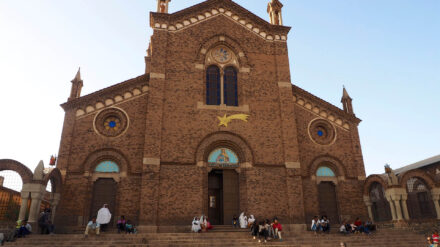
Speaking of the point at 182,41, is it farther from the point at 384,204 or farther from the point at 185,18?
the point at 384,204

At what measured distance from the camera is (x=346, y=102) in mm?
25375

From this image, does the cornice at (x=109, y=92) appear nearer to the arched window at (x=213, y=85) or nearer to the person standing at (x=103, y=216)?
the arched window at (x=213, y=85)

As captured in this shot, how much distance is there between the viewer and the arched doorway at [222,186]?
2006 cm

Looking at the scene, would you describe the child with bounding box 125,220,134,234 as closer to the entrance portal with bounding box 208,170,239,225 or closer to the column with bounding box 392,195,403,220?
the entrance portal with bounding box 208,170,239,225

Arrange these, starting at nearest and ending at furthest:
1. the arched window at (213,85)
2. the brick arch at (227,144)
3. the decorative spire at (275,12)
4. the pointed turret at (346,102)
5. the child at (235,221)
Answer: the child at (235,221) → the brick arch at (227,144) → the arched window at (213,85) → the pointed turret at (346,102) → the decorative spire at (275,12)

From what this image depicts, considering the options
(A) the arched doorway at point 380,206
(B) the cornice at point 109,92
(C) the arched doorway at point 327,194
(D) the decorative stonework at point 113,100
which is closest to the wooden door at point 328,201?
(C) the arched doorway at point 327,194

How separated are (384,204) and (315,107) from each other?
14075mm

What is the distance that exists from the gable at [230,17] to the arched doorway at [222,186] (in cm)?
977

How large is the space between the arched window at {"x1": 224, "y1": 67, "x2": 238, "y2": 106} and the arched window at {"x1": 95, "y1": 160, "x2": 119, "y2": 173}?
8333 mm

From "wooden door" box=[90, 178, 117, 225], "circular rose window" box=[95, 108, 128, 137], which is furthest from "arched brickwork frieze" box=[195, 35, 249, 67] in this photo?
"wooden door" box=[90, 178, 117, 225]

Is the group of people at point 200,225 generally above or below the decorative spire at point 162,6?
below

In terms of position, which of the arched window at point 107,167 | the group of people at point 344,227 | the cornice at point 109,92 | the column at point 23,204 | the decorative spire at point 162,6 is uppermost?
the decorative spire at point 162,6

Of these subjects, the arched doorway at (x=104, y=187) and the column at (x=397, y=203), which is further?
the column at (x=397, y=203)

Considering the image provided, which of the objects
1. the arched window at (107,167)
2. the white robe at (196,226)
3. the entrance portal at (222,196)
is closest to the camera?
the white robe at (196,226)
